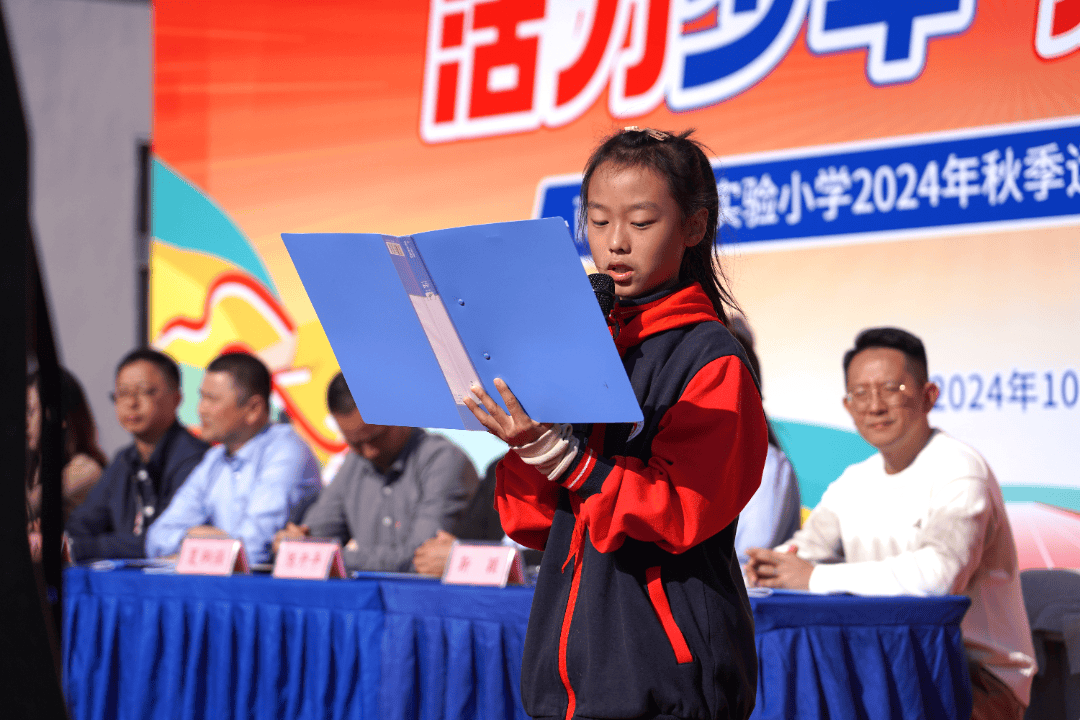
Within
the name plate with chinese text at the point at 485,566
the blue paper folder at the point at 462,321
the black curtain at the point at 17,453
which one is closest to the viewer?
the black curtain at the point at 17,453

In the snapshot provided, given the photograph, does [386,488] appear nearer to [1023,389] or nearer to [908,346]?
[908,346]

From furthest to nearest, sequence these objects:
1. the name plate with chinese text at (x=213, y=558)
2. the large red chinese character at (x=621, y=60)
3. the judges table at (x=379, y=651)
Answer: the large red chinese character at (x=621, y=60)
the name plate with chinese text at (x=213, y=558)
the judges table at (x=379, y=651)

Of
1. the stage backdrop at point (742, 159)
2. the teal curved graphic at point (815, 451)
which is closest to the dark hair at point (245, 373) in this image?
the stage backdrop at point (742, 159)

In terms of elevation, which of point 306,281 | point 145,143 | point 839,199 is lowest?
point 306,281

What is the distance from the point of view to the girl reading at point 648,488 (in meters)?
0.93

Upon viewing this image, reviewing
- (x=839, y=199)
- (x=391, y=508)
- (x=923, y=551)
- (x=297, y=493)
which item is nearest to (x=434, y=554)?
(x=391, y=508)

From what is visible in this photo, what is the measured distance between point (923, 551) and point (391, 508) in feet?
4.97

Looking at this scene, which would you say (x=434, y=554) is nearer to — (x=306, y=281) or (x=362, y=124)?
(x=306, y=281)

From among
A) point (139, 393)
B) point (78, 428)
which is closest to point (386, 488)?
point (139, 393)

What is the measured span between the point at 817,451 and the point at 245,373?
181 centimetres

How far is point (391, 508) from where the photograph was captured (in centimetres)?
290

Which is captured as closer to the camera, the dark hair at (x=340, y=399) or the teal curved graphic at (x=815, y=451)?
the dark hair at (x=340, y=399)

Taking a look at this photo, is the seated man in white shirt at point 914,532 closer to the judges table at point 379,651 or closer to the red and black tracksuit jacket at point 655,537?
the judges table at point 379,651

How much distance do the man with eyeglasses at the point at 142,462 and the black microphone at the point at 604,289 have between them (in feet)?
8.23
